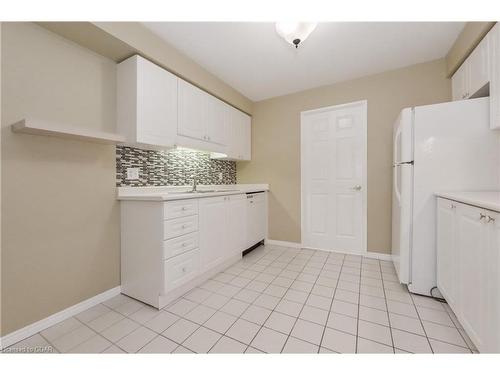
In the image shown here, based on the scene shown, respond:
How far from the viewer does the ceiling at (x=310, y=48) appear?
5.96 feet

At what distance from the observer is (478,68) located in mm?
1683

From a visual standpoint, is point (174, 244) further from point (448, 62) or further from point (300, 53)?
point (448, 62)

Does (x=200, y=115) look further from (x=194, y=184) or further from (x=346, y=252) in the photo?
(x=346, y=252)

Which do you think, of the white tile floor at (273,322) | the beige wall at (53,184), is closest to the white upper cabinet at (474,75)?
the white tile floor at (273,322)

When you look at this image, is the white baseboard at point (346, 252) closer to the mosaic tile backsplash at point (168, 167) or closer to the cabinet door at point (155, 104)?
the mosaic tile backsplash at point (168, 167)

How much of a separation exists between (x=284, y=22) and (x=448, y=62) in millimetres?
2072

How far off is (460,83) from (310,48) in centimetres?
151

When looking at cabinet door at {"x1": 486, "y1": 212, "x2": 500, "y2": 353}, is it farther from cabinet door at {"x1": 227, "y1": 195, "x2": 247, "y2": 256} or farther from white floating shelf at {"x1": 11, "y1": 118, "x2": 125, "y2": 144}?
white floating shelf at {"x1": 11, "y1": 118, "x2": 125, "y2": 144}

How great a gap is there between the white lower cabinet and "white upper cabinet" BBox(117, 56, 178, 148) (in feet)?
7.56

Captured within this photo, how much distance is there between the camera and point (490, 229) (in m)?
0.98

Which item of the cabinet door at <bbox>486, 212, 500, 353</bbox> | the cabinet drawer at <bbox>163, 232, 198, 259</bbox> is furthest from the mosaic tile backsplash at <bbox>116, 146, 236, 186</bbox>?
the cabinet door at <bbox>486, 212, 500, 353</bbox>

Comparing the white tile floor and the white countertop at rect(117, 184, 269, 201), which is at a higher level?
the white countertop at rect(117, 184, 269, 201)

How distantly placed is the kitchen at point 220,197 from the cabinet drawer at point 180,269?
0.02m

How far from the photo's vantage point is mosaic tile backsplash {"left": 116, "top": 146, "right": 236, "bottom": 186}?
1.95 metres
